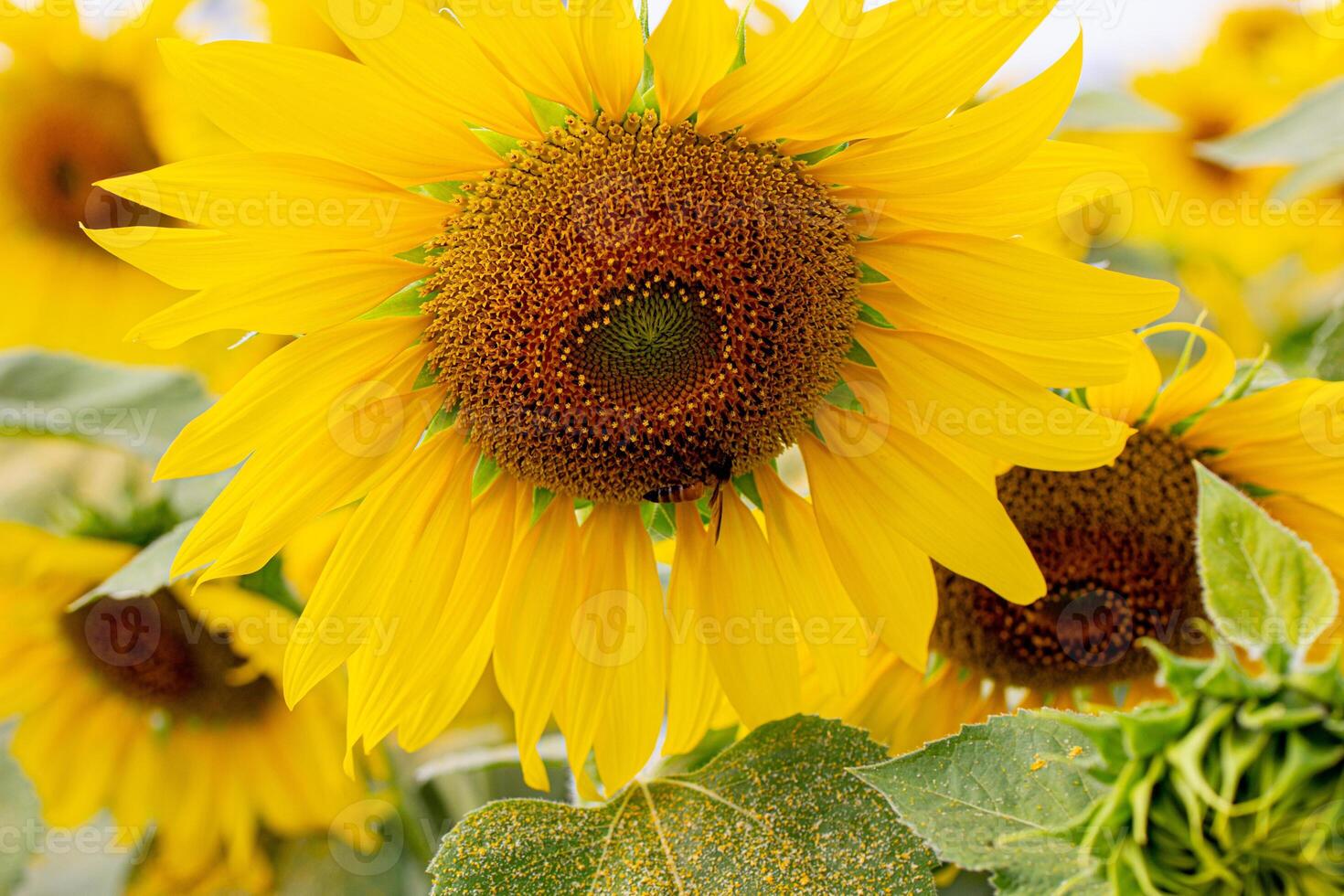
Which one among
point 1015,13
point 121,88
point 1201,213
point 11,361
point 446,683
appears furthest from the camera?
point 1201,213

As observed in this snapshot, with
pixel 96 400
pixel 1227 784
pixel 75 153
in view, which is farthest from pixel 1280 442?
pixel 75 153

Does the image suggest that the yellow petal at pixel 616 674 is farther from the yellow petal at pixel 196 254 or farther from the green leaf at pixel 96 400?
the green leaf at pixel 96 400

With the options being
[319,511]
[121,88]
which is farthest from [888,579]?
[121,88]

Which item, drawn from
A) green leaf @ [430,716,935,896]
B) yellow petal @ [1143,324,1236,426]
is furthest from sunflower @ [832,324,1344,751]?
green leaf @ [430,716,935,896]

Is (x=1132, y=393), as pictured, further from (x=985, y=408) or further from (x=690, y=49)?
(x=690, y=49)

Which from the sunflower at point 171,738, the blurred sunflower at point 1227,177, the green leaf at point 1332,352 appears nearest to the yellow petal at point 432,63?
the green leaf at point 1332,352

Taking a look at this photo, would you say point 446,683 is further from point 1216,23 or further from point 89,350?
point 1216,23

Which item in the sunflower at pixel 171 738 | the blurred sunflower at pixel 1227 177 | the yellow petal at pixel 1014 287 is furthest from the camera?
the blurred sunflower at pixel 1227 177
